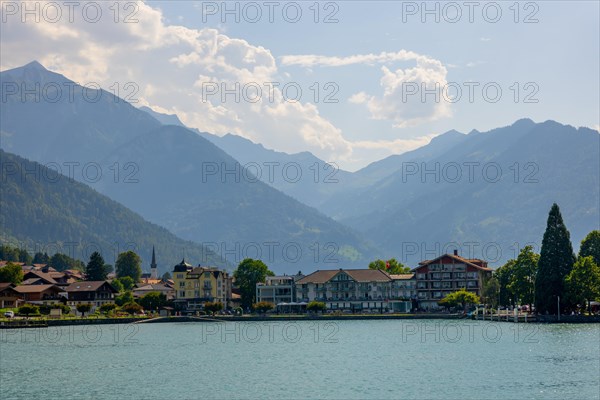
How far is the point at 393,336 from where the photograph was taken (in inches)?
4702

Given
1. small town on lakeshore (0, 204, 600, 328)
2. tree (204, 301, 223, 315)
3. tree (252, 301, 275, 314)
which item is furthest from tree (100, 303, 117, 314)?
tree (252, 301, 275, 314)

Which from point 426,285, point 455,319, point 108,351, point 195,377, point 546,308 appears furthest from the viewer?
point 426,285

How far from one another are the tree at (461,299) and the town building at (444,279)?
45.6ft

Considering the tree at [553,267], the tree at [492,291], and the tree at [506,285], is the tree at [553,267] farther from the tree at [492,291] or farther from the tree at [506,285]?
the tree at [492,291]

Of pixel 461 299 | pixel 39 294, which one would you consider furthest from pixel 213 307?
pixel 461 299

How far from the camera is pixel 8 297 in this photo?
182000mm

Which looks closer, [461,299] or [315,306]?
[461,299]

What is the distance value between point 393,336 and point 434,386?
55.5 m

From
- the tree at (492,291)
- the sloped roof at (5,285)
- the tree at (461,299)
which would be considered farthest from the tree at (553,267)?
the sloped roof at (5,285)

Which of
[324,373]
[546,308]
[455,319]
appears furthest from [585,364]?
[455,319]

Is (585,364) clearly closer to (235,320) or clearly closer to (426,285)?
(235,320)

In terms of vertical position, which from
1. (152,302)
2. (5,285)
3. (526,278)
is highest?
(526,278)

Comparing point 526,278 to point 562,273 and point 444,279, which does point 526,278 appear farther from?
point 444,279

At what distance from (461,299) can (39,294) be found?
91.9 m
